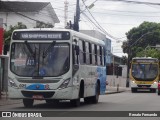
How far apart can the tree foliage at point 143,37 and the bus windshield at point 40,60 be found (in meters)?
74.2

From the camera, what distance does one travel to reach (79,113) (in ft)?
62.2

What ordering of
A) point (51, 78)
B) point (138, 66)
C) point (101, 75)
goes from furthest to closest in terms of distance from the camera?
point (138, 66)
point (101, 75)
point (51, 78)

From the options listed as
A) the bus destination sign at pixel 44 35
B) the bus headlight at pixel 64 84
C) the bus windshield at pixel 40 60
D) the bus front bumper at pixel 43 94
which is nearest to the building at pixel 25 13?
the bus destination sign at pixel 44 35

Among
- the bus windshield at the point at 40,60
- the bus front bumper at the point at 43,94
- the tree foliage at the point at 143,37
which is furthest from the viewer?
the tree foliage at the point at 143,37

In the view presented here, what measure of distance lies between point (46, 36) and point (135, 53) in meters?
74.9

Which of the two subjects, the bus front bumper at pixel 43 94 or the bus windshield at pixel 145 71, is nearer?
the bus front bumper at pixel 43 94

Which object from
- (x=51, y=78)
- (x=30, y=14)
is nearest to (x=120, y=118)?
(x=51, y=78)

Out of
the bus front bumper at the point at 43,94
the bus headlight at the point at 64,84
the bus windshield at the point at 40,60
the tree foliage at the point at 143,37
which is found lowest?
the bus front bumper at the point at 43,94

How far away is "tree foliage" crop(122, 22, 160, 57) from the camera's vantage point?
95.7 meters

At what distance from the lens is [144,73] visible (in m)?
48.8

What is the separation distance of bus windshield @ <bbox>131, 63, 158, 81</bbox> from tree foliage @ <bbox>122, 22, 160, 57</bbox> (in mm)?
46143

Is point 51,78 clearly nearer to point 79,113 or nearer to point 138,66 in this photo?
point 79,113

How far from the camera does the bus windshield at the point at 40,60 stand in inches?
822

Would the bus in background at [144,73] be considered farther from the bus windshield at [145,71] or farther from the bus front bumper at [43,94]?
the bus front bumper at [43,94]
